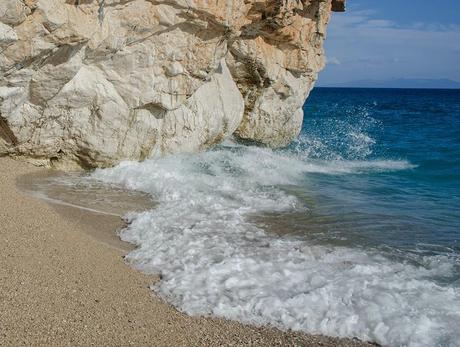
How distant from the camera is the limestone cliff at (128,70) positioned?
770 centimetres

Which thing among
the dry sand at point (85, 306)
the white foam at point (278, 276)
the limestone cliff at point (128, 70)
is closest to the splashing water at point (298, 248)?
the white foam at point (278, 276)

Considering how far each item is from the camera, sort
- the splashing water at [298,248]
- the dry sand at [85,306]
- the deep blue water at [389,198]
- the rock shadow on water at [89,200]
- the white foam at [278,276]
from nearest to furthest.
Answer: the dry sand at [85,306]
the white foam at [278,276]
the splashing water at [298,248]
the rock shadow on water at [89,200]
the deep blue water at [389,198]

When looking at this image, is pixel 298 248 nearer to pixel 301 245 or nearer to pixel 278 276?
pixel 301 245

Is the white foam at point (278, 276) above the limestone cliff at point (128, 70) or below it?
below

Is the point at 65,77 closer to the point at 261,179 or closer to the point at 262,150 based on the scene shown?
the point at 261,179

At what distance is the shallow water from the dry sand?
0.82 feet

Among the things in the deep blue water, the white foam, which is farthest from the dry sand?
the deep blue water

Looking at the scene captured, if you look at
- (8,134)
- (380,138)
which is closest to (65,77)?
(8,134)

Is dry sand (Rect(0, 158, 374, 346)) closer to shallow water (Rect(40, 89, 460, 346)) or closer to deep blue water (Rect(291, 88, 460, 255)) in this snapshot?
shallow water (Rect(40, 89, 460, 346))

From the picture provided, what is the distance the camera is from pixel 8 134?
8.86m

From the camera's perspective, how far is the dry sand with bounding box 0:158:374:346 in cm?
396

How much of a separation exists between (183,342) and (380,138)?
2237 cm

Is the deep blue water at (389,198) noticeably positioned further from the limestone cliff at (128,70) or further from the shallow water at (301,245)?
the limestone cliff at (128,70)

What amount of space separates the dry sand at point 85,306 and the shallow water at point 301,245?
25 centimetres
